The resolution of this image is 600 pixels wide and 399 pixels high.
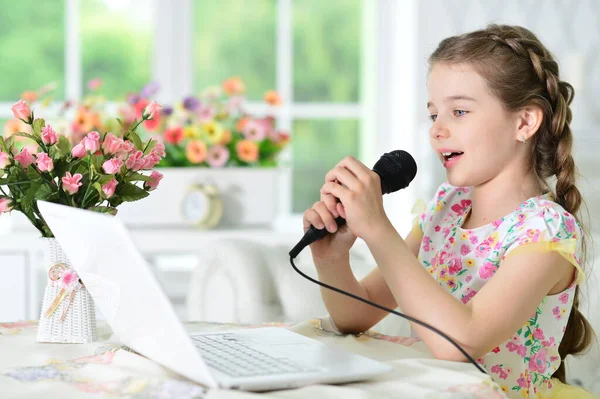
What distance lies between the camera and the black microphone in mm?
1122

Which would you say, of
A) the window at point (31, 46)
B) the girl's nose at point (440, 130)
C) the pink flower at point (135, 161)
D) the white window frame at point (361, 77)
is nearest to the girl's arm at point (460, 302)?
the girl's nose at point (440, 130)

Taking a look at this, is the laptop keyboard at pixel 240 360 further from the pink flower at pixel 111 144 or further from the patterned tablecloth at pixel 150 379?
the pink flower at pixel 111 144

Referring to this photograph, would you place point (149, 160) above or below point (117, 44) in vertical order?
below

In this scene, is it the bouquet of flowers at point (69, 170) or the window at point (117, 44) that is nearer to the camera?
the bouquet of flowers at point (69, 170)

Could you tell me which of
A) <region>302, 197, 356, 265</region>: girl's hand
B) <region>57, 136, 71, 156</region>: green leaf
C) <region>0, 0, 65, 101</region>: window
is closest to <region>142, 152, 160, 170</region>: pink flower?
<region>57, 136, 71, 156</region>: green leaf

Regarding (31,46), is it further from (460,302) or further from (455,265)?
(460,302)

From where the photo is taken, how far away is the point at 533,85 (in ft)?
4.28

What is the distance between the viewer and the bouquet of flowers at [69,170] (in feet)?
3.67

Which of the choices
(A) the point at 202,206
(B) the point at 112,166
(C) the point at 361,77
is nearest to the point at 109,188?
(B) the point at 112,166

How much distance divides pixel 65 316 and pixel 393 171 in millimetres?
484

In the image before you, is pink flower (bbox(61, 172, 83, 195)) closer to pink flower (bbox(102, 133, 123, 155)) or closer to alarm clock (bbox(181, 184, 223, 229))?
pink flower (bbox(102, 133, 123, 155))

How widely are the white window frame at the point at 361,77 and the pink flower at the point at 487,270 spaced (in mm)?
1912

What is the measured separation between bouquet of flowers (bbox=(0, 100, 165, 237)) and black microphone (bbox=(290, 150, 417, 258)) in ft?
0.78

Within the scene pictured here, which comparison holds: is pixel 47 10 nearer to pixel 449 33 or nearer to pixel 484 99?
pixel 449 33
